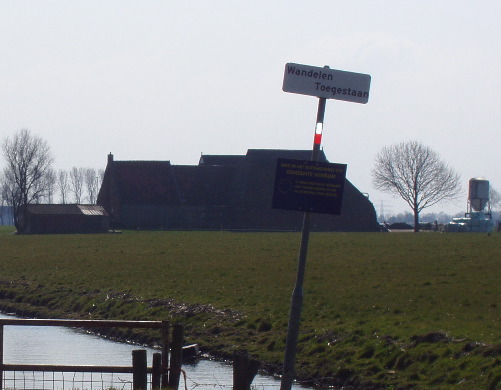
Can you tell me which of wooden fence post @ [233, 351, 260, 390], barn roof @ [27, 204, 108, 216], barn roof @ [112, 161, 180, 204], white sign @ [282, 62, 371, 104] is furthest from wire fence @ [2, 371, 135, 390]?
barn roof @ [112, 161, 180, 204]

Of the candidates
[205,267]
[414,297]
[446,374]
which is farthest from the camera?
[205,267]

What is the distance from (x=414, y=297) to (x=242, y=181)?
71.4 metres

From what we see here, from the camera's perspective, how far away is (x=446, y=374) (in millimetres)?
12531

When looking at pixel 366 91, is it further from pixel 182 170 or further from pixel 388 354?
pixel 182 170

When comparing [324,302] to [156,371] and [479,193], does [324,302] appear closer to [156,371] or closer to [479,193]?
[156,371]

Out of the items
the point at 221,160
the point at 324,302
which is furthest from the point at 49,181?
the point at 324,302

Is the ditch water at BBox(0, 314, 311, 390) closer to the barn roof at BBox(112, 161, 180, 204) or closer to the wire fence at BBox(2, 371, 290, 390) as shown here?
the wire fence at BBox(2, 371, 290, 390)

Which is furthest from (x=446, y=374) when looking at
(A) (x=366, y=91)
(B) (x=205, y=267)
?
(B) (x=205, y=267)

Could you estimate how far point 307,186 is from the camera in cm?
745

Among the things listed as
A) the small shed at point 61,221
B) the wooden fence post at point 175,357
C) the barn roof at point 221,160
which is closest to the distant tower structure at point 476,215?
the barn roof at point 221,160

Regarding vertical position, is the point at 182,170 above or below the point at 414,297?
above

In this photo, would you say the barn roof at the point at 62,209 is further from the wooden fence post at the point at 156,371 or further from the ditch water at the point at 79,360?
the wooden fence post at the point at 156,371

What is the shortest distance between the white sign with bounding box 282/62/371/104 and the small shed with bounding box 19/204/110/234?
261 feet

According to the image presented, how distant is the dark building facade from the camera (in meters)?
87.9
